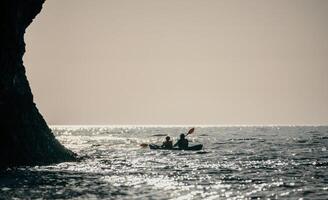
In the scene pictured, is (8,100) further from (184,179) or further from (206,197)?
(206,197)

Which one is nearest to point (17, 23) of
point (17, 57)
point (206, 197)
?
point (17, 57)

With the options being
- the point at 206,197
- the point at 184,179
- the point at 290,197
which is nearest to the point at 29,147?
the point at 184,179

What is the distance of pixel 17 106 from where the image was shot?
127ft

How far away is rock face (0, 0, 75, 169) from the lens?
36.2 meters

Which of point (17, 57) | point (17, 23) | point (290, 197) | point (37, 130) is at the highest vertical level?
point (17, 23)

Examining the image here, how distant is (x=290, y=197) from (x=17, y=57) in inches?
1057

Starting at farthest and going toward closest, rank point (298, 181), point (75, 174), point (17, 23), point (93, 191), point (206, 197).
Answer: point (17, 23)
point (75, 174)
point (298, 181)
point (93, 191)
point (206, 197)

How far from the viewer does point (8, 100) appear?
37000 mm

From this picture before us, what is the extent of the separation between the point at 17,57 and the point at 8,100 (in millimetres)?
4783

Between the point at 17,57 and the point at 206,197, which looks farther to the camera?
the point at 17,57

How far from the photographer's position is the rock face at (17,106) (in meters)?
36.2

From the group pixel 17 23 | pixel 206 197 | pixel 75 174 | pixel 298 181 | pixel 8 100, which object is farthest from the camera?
pixel 17 23

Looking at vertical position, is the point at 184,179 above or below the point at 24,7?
below

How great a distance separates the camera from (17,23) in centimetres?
3975
